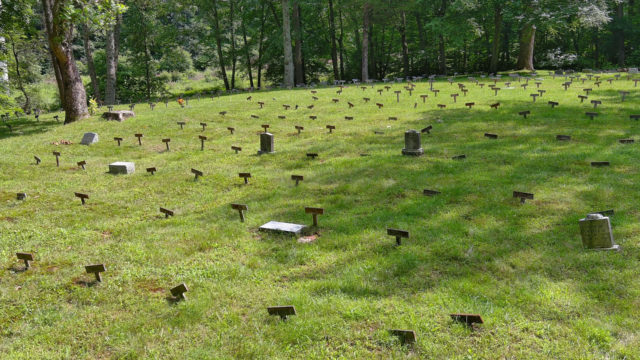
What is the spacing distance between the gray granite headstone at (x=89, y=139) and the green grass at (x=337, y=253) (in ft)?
4.95

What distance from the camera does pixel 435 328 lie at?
15.8 ft

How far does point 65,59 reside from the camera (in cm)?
1856

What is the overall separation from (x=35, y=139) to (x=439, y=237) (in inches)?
657

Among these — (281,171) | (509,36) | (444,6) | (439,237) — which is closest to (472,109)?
(281,171)

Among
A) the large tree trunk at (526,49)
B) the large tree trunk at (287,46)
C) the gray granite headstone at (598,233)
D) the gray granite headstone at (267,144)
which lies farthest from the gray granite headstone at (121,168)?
the large tree trunk at (526,49)

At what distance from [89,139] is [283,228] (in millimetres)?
11644

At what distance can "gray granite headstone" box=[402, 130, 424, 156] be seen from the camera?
11906 millimetres

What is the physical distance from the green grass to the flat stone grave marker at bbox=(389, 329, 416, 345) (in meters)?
0.07

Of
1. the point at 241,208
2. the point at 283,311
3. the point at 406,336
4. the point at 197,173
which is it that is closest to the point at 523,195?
the point at 406,336

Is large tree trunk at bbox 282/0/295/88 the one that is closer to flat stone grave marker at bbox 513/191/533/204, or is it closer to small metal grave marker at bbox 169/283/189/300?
flat stone grave marker at bbox 513/191/533/204

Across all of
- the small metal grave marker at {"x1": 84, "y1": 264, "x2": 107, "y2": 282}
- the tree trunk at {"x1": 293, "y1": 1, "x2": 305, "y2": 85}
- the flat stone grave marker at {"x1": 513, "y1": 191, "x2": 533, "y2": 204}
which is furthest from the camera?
the tree trunk at {"x1": 293, "y1": 1, "x2": 305, "y2": 85}

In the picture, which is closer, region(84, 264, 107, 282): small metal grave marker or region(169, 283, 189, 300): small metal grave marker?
region(169, 283, 189, 300): small metal grave marker

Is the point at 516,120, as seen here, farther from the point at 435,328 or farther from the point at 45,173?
the point at 45,173

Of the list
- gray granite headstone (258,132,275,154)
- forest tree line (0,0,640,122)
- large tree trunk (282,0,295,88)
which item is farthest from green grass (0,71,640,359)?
forest tree line (0,0,640,122)
